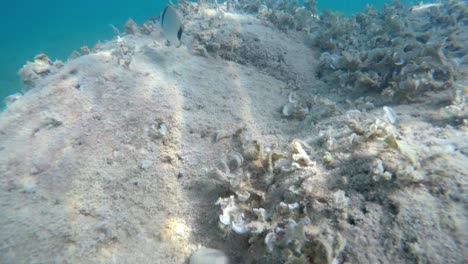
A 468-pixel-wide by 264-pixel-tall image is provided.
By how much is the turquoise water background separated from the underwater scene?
9.97 meters

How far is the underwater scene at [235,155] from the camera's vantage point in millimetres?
1859

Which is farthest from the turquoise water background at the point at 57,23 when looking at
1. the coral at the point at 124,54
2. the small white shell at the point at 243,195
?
the small white shell at the point at 243,195

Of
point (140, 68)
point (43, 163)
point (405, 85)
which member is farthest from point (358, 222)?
point (140, 68)

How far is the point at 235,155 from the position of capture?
106 inches

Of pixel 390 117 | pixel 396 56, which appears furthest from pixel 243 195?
pixel 396 56

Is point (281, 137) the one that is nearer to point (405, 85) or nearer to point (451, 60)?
point (405, 85)

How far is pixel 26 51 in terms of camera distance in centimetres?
3334

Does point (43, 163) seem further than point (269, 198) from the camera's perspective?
Yes

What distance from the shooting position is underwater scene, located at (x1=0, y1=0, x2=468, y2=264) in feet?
6.10

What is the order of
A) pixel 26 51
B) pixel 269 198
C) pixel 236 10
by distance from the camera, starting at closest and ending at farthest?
1. pixel 269 198
2. pixel 236 10
3. pixel 26 51

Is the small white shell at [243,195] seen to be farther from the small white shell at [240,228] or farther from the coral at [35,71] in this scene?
the coral at [35,71]

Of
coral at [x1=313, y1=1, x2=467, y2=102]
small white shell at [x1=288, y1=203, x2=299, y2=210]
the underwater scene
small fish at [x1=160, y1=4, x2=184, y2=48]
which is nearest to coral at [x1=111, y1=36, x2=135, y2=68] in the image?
the underwater scene

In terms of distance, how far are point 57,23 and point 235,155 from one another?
6463 centimetres

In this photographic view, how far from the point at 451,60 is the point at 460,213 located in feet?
11.1
